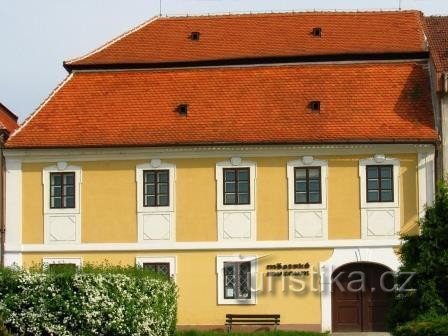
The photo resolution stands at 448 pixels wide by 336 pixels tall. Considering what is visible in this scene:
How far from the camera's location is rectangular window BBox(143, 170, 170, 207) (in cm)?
4291

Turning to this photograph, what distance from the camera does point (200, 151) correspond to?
42.7 metres

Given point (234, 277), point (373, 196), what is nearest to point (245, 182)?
point (234, 277)

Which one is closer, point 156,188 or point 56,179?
point 156,188

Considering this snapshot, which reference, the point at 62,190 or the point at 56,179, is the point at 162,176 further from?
the point at 56,179

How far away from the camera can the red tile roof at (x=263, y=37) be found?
4538 cm

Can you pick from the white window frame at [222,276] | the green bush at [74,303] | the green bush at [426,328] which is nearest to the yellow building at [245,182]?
the white window frame at [222,276]

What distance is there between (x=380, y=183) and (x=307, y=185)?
2229 millimetres

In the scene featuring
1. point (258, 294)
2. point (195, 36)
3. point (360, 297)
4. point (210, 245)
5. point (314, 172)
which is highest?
point (195, 36)

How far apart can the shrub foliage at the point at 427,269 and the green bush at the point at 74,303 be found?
266 inches

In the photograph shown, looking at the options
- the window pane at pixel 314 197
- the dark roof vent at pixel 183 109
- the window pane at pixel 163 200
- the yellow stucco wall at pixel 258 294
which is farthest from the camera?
the dark roof vent at pixel 183 109

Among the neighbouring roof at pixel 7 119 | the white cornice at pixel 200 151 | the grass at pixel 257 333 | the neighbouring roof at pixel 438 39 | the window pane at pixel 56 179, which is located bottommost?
the grass at pixel 257 333

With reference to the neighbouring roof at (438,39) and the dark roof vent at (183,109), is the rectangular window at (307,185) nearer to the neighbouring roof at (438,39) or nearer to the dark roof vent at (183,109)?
the dark roof vent at (183,109)

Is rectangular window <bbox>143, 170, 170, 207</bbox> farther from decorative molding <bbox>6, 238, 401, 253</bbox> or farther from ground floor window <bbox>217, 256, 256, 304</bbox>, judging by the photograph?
ground floor window <bbox>217, 256, 256, 304</bbox>

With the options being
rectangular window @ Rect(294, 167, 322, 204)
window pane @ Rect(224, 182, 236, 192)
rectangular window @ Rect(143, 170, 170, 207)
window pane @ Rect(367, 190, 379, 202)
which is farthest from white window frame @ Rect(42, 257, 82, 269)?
window pane @ Rect(367, 190, 379, 202)
